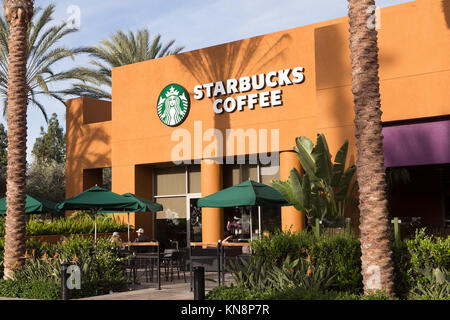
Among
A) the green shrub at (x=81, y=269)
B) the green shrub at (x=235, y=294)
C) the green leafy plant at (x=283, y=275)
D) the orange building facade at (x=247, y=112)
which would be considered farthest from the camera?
the orange building facade at (x=247, y=112)

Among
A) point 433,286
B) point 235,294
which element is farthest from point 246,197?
point 433,286

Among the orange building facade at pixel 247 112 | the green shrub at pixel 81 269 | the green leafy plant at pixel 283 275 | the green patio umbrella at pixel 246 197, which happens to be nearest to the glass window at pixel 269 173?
the orange building facade at pixel 247 112

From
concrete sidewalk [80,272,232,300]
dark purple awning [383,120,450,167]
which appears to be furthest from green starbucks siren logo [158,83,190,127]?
concrete sidewalk [80,272,232,300]

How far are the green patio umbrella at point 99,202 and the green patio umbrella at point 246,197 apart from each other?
2332mm

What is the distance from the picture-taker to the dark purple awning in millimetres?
14812

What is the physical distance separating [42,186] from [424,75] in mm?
29958

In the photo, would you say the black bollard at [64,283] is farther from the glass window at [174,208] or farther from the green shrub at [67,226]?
the glass window at [174,208]

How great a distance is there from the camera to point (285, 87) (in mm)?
19266

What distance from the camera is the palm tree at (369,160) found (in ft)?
31.3

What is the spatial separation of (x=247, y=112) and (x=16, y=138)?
864 cm

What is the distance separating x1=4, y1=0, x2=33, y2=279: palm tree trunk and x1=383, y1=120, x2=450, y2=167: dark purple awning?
9712 mm
